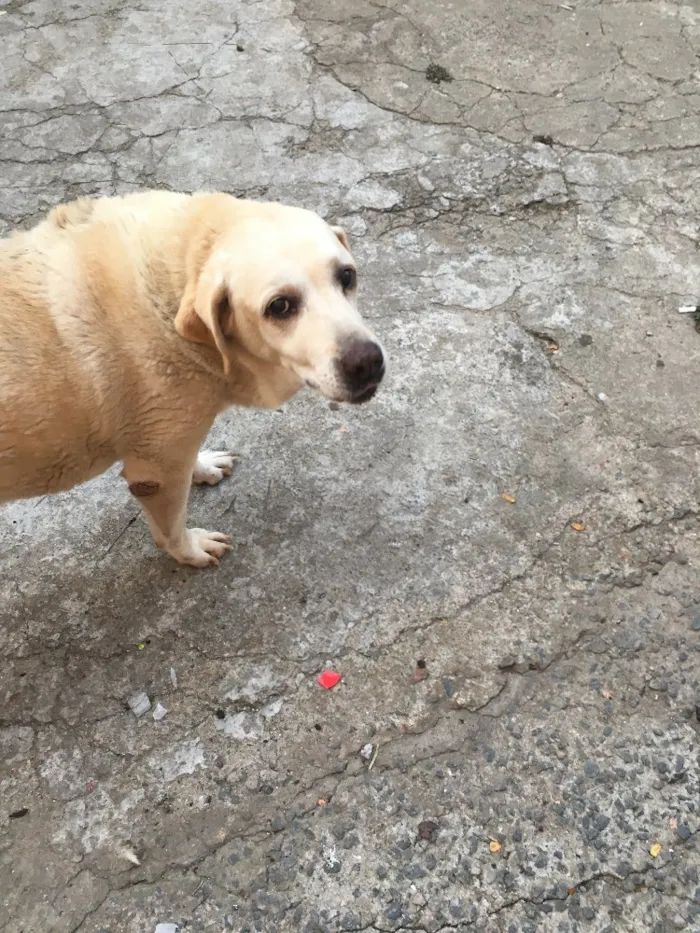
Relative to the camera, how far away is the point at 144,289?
197 centimetres

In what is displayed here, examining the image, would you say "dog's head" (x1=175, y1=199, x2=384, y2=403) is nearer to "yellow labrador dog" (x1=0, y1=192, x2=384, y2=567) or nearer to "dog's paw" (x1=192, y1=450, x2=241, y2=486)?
"yellow labrador dog" (x1=0, y1=192, x2=384, y2=567)

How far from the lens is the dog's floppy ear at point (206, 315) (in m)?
1.86

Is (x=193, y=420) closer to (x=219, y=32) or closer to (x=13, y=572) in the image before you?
(x=13, y=572)

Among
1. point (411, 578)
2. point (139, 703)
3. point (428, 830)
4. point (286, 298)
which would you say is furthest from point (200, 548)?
point (428, 830)

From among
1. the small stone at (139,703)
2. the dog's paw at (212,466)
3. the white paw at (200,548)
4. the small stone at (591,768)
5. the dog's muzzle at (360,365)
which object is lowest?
the small stone at (591,768)

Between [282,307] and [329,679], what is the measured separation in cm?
134

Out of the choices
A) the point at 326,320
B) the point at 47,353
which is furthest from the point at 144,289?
the point at 326,320

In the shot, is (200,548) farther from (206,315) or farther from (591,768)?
(591,768)

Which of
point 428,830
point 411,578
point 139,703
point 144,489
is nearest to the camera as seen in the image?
point 428,830

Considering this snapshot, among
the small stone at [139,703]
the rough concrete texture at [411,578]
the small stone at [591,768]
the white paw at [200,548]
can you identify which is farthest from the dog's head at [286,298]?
the small stone at [591,768]

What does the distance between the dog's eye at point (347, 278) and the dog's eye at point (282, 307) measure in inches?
6.7

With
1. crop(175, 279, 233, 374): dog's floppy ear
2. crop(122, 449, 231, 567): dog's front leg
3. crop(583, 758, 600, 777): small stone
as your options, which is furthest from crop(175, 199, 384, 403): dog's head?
crop(583, 758, 600, 777): small stone

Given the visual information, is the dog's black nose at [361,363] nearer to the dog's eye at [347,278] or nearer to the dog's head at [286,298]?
the dog's head at [286,298]

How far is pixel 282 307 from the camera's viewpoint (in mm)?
1878
